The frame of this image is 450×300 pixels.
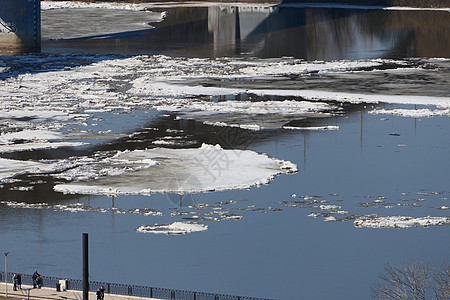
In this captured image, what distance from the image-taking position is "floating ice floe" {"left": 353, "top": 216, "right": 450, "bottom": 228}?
3167cm

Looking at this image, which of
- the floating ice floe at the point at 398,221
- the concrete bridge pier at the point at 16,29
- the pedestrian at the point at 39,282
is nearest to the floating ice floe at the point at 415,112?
the floating ice floe at the point at 398,221

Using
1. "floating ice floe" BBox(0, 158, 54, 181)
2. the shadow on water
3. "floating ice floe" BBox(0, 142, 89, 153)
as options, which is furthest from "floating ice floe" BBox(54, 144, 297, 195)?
the shadow on water

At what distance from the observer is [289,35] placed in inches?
3433

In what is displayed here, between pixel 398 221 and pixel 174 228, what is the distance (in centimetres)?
621

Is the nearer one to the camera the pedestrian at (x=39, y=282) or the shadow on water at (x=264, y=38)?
the pedestrian at (x=39, y=282)

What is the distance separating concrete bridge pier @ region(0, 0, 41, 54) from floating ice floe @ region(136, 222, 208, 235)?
44.7 m

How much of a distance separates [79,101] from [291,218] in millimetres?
23125

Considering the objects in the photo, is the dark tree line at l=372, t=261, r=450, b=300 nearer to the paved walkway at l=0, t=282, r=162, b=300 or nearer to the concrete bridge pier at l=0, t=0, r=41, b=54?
the paved walkway at l=0, t=282, r=162, b=300

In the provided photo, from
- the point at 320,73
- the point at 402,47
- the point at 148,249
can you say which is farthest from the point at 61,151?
the point at 402,47

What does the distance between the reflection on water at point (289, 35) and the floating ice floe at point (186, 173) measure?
107 feet

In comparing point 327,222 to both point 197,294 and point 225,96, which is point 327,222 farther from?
point 225,96

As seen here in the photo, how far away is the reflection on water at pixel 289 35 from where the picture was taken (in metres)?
76.1

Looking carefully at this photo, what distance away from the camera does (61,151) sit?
41.4 metres

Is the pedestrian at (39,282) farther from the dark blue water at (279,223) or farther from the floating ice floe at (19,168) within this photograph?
the floating ice floe at (19,168)
